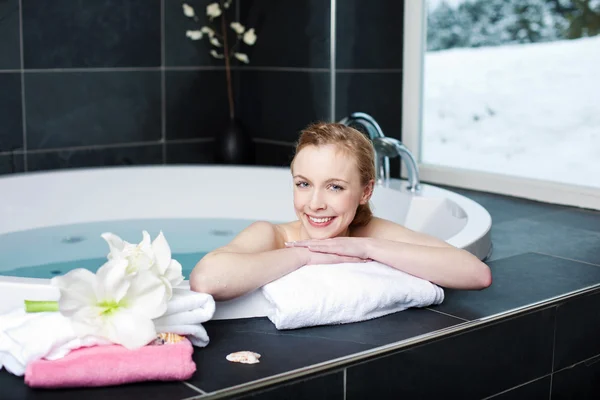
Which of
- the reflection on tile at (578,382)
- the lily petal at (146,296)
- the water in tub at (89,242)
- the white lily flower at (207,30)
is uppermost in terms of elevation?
the white lily flower at (207,30)

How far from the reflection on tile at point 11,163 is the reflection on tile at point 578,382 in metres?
2.31

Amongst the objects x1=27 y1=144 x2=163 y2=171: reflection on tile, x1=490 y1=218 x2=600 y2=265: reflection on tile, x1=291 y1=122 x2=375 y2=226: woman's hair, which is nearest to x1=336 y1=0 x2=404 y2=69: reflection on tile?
x1=27 y1=144 x2=163 y2=171: reflection on tile

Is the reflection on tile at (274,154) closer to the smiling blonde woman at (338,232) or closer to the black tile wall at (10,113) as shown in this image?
the black tile wall at (10,113)

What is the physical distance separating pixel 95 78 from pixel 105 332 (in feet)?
7.71

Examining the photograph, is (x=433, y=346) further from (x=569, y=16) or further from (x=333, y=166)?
(x=569, y=16)

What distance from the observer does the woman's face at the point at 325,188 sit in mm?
1598

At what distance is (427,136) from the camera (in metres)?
3.50

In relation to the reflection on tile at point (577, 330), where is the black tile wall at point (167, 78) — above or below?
above

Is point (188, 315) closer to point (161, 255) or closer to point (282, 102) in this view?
point (161, 255)

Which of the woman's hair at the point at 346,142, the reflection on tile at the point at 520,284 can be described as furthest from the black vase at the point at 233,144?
the woman's hair at the point at 346,142

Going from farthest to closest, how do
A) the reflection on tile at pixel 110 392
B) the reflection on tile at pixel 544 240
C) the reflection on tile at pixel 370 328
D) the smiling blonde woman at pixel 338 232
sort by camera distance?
the reflection on tile at pixel 544 240
the smiling blonde woman at pixel 338 232
the reflection on tile at pixel 370 328
the reflection on tile at pixel 110 392

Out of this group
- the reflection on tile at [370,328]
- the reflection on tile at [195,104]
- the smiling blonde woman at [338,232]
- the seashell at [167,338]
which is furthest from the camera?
the reflection on tile at [195,104]

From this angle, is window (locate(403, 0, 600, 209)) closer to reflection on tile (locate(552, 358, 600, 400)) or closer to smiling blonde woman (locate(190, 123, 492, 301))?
reflection on tile (locate(552, 358, 600, 400))

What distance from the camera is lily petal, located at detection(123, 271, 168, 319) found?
4.20ft
